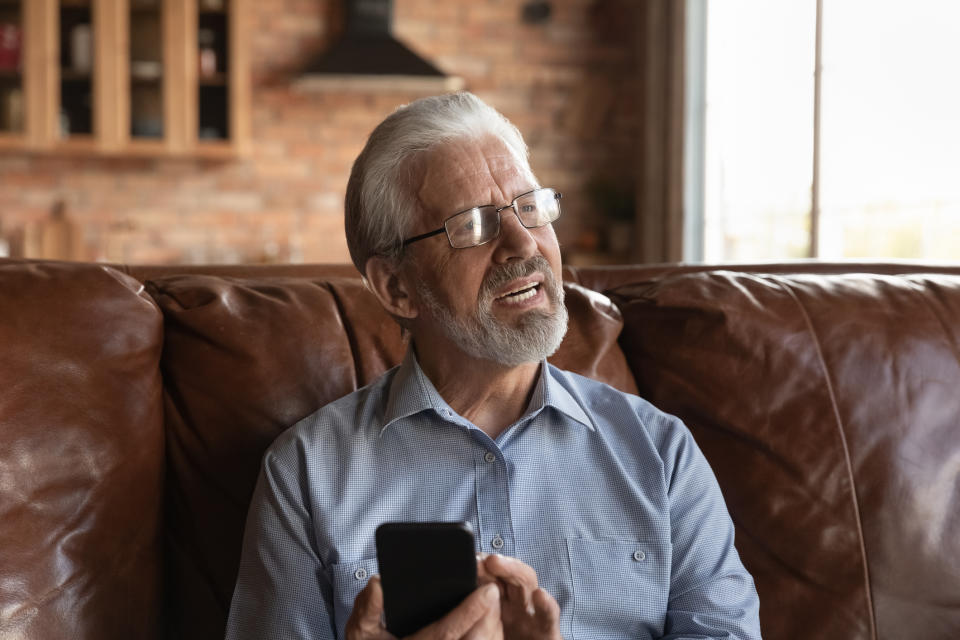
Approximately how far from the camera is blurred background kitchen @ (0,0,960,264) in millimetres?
4406

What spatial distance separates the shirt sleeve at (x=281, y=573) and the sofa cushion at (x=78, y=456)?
212 millimetres

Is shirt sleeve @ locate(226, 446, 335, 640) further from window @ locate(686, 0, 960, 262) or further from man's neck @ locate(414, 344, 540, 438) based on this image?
window @ locate(686, 0, 960, 262)

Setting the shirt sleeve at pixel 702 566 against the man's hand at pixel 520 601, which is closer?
the man's hand at pixel 520 601

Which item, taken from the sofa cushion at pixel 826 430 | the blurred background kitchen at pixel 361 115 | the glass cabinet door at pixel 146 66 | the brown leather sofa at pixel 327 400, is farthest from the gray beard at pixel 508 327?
the glass cabinet door at pixel 146 66

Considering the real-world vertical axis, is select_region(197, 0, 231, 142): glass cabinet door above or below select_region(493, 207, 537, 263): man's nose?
above

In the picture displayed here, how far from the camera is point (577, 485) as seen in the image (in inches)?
54.7

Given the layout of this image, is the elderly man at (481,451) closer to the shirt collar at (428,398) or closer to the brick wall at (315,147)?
the shirt collar at (428,398)

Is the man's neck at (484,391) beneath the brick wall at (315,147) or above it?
beneath

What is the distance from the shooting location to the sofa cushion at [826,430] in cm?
154

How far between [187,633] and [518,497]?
1.86ft

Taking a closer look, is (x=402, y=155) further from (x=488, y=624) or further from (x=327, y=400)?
(x=488, y=624)

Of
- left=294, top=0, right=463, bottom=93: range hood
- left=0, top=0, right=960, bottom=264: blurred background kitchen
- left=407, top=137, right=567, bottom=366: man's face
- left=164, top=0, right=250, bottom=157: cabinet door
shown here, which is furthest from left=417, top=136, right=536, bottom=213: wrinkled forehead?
left=164, top=0, right=250, bottom=157: cabinet door

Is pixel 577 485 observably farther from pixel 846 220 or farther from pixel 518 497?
pixel 846 220

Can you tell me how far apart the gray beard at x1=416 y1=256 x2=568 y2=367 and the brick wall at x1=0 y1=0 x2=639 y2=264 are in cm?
404
